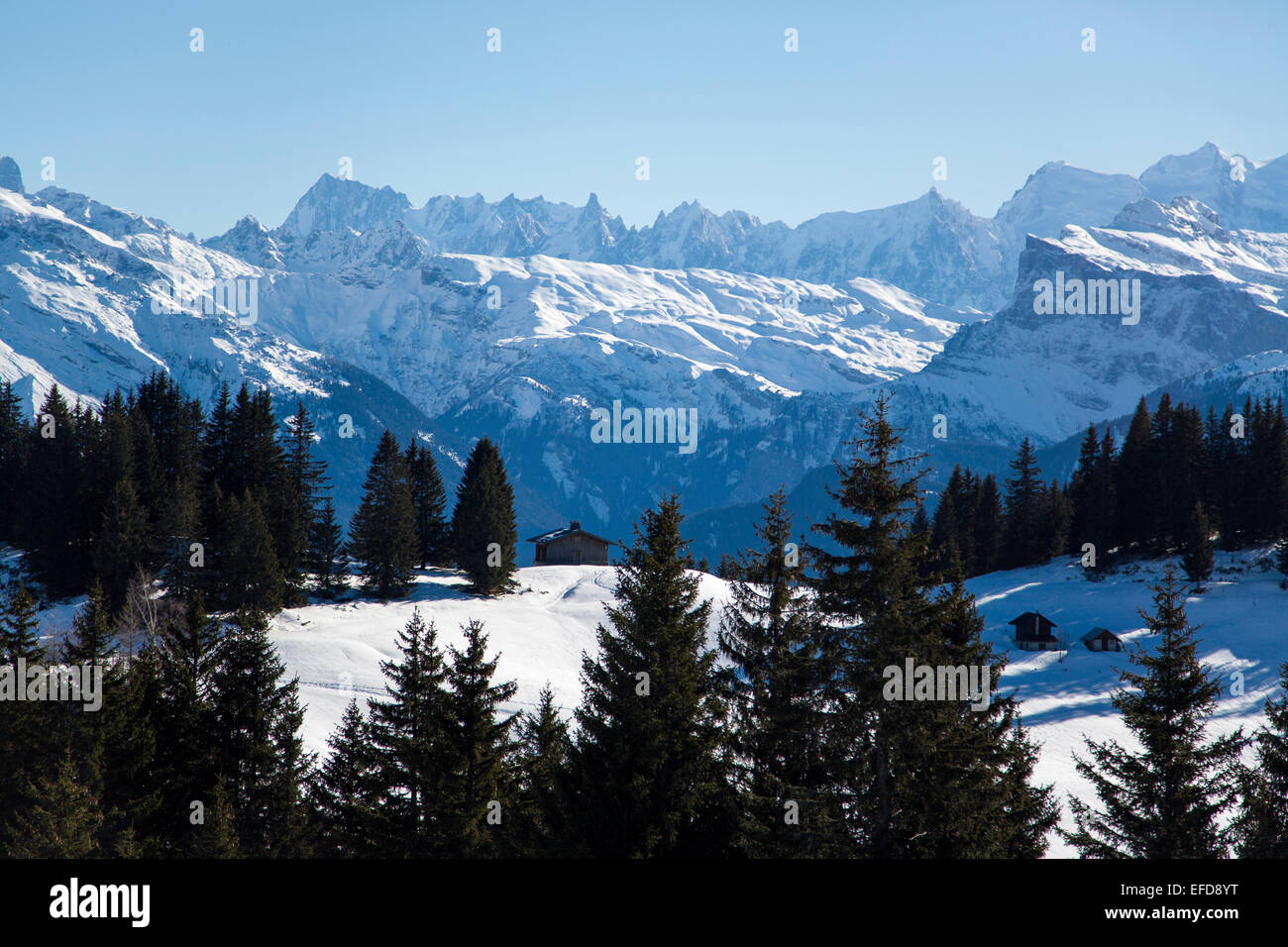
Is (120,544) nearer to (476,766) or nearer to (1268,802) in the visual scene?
(476,766)

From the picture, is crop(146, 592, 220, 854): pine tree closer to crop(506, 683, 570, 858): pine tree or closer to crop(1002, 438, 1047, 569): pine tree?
crop(506, 683, 570, 858): pine tree

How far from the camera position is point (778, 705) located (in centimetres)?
2314

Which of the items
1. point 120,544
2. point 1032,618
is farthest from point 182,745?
point 1032,618

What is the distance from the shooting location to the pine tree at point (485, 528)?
273ft

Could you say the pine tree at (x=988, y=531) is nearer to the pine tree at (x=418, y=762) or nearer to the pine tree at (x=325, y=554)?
the pine tree at (x=325, y=554)

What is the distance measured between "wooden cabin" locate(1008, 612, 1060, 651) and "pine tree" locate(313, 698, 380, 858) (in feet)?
216

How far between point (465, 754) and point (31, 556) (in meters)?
68.8

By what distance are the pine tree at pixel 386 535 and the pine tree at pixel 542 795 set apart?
1822 inches

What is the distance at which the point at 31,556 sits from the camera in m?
81.1

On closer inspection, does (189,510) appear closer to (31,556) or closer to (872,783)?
(31,556)

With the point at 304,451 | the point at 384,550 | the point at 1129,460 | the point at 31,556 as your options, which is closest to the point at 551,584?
the point at 384,550

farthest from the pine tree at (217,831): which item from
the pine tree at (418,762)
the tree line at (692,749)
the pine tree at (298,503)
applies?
the pine tree at (298,503)

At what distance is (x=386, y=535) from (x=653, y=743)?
60.5 metres
